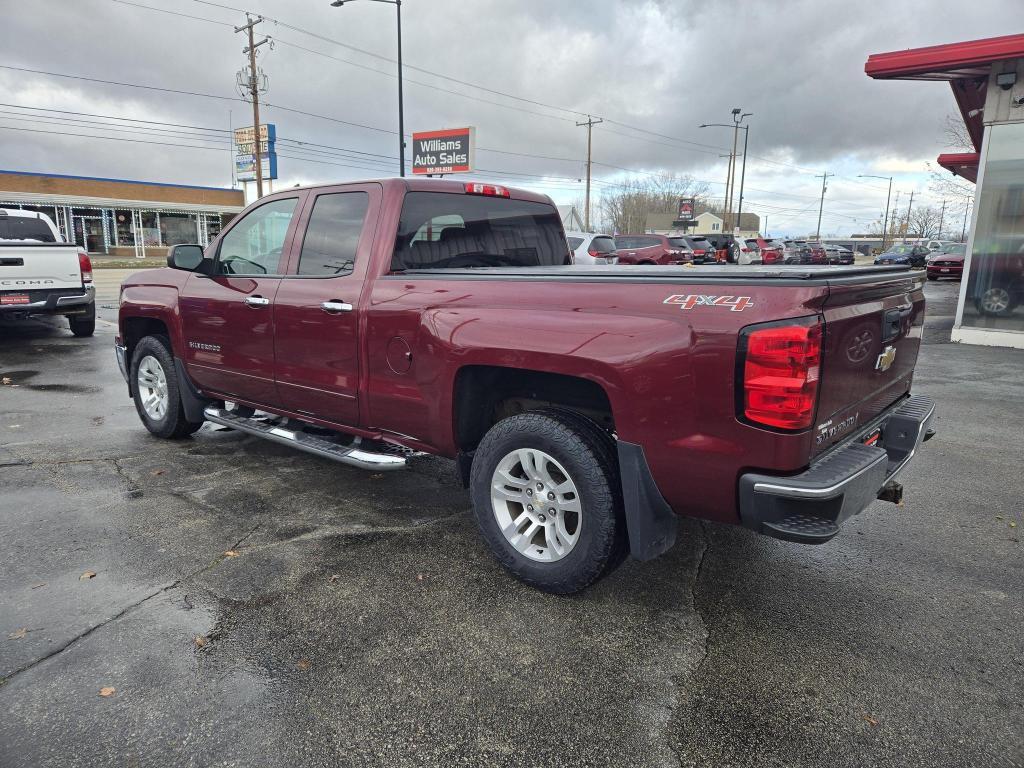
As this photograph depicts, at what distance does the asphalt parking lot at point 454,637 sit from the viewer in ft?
7.58

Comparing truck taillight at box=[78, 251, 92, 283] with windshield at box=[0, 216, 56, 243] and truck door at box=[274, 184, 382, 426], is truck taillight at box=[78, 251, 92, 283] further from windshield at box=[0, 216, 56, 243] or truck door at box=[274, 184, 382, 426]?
truck door at box=[274, 184, 382, 426]

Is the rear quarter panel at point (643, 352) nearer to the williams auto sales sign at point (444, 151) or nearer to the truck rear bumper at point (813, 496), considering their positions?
the truck rear bumper at point (813, 496)

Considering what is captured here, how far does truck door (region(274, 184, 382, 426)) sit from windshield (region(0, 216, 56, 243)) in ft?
30.4

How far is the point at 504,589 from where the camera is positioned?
3324 millimetres

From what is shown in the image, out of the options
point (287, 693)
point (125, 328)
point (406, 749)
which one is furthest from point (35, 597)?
point (125, 328)

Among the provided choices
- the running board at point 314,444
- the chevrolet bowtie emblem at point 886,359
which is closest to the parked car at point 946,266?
the chevrolet bowtie emblem at point 886,359

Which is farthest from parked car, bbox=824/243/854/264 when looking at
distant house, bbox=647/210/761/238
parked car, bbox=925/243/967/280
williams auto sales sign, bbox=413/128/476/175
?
distant house, bbox=647/210/761/238

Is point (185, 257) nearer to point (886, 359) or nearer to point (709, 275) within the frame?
point (709, 275)

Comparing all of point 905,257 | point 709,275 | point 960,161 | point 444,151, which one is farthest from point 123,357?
point 905,257

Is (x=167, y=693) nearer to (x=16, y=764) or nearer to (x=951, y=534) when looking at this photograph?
(x=16, y=764)

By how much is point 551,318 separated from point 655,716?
1.61m

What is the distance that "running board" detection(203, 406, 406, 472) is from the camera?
12.6 ft

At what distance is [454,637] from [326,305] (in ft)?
6.68

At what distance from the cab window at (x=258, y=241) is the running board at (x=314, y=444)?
1034mm
